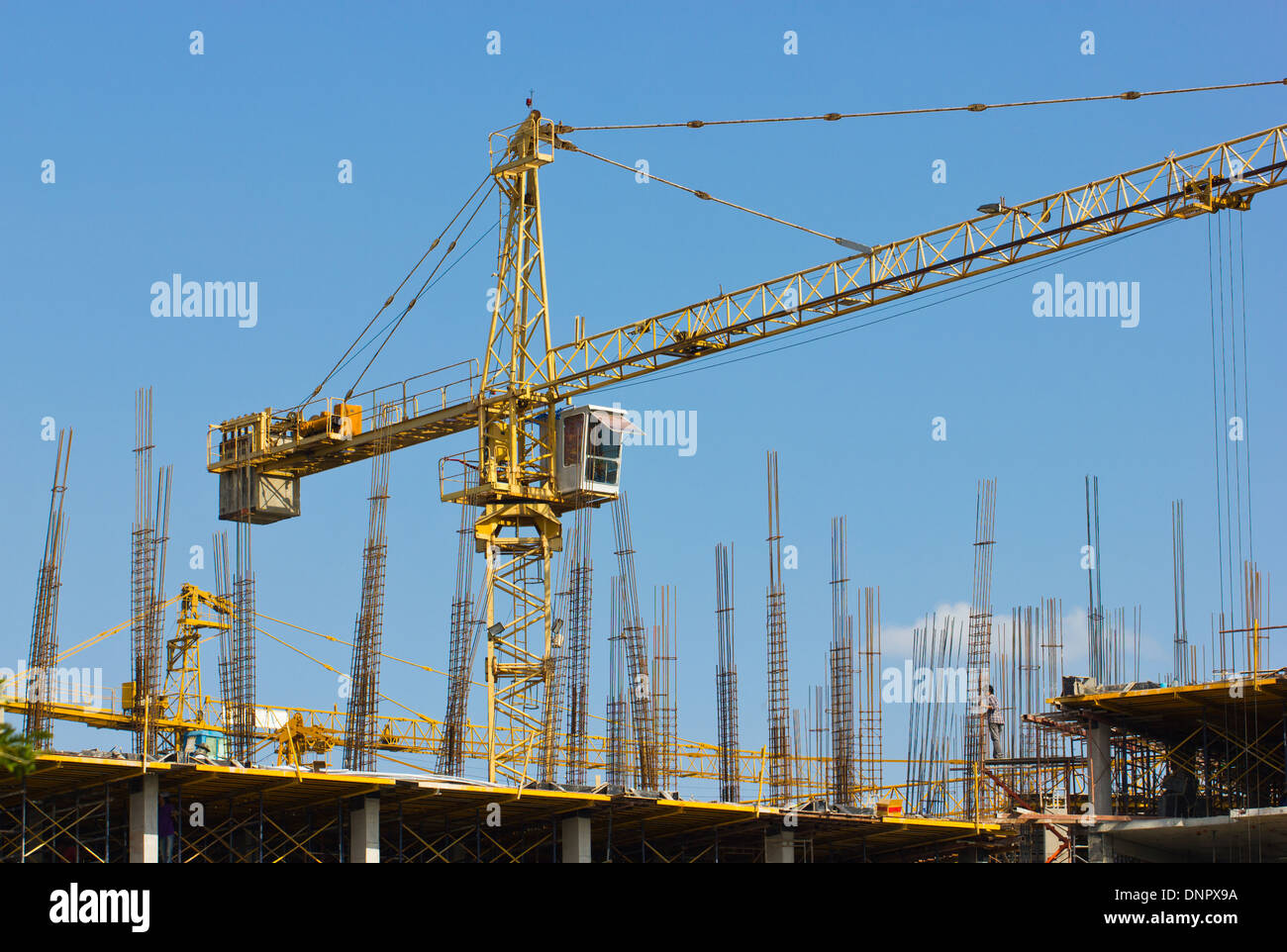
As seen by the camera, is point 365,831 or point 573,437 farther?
point 573,437

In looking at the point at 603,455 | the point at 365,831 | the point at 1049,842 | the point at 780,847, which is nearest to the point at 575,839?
the point at 365,831

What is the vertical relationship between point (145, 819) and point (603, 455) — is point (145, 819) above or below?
below

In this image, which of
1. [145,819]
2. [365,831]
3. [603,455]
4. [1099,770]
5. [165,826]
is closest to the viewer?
[145,819]

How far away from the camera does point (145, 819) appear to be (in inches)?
1741

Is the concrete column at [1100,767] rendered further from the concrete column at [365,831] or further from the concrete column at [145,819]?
the concrete column at [145,819]

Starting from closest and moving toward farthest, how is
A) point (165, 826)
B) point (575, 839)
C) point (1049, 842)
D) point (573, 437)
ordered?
point (165, 826)
point (575, 839)
point (1049, 842)
point (573, 437)

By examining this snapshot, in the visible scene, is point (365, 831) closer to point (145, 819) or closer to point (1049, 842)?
point (145, 819)

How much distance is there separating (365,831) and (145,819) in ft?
19.0

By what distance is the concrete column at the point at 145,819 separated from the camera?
4419cm

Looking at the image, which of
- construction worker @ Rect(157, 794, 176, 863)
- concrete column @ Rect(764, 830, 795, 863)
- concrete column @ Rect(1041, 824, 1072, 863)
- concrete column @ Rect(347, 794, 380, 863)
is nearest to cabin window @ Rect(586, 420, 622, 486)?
concrete column @ Rect(764, 830, 795, 863)

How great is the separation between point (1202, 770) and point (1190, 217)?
614 inches
